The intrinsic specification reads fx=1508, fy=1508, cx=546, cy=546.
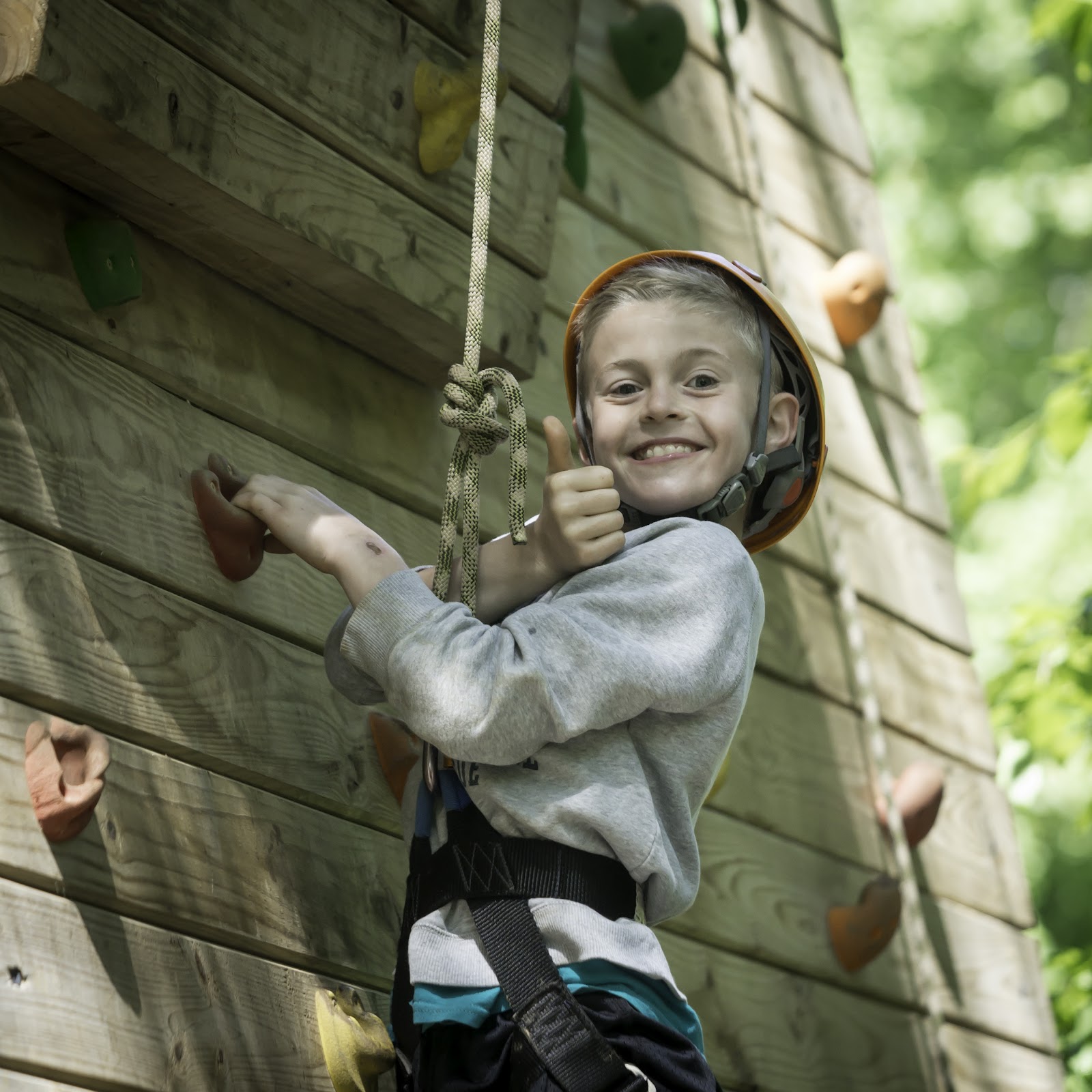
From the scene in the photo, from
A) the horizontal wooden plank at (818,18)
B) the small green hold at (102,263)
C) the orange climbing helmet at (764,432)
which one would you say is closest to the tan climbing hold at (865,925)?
the orange climbing helmet at (764,432)

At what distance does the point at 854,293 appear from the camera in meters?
3.65

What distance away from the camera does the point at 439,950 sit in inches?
64.1

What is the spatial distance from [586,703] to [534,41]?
145cm

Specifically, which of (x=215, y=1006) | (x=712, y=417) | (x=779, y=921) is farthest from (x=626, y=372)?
(x=779, y=921)

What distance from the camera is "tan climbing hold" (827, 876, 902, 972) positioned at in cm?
302

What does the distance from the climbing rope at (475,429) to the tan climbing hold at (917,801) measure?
172 centimetres

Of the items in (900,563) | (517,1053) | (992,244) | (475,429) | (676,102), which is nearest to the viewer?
(517,1053)

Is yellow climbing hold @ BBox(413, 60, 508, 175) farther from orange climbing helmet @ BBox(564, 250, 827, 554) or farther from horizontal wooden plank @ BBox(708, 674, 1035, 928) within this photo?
horizontal wooden plank @ BBox(708, 674, 1035, 928)

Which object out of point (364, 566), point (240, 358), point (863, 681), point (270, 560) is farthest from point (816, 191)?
point (364, 566)

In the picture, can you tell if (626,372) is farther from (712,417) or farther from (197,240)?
(197,240)

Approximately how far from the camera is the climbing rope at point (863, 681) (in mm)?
3131

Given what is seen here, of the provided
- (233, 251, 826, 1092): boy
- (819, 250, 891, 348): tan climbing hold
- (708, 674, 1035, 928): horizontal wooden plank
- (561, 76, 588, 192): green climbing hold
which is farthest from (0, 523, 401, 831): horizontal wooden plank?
(819, 250, 891, 348): tan climbing hold

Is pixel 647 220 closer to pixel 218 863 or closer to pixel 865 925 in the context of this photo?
pixel 865 925

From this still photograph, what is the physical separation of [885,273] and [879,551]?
70 cm
